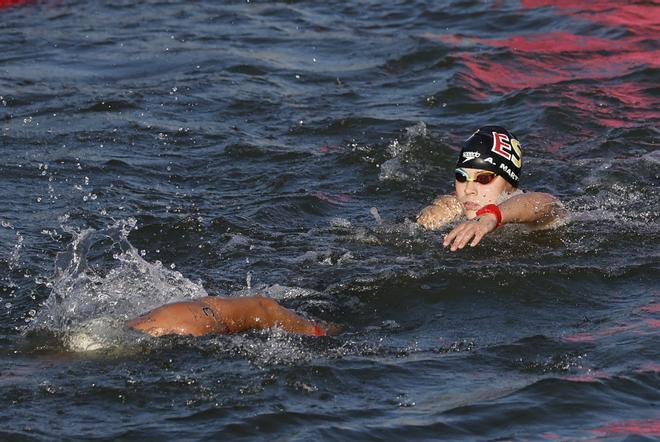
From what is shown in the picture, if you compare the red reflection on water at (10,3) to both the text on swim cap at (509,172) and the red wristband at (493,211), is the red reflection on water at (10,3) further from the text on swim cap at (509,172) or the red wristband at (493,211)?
the red wristband at (493,211)

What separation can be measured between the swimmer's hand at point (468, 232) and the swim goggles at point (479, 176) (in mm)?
1212

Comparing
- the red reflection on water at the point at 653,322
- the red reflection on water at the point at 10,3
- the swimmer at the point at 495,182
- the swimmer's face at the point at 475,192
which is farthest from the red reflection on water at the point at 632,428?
the red reflection on water at the point at 10,3

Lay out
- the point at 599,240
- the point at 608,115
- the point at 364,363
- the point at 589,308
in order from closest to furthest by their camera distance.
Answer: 1. the point at 364,363
2. the point at 589,308
3. the point at 599,240
4. the point at 608,115

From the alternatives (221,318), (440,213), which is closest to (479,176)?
(440,213)

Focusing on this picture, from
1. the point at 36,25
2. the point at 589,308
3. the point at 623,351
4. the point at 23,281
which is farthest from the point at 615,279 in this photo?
the point at 36,25

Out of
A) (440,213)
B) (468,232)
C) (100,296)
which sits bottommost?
(440,213)

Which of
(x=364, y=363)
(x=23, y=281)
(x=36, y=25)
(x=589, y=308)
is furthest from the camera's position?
(x=36, y=25)

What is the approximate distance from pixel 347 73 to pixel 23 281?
7.49 metres

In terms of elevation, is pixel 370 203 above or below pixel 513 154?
below

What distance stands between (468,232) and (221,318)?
5.61ft

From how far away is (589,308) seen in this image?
25.1 feet

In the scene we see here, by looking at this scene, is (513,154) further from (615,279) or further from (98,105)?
(98,105)

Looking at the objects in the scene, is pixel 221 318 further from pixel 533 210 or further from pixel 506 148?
pixel 506 148

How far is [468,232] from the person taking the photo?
24.9 ft
